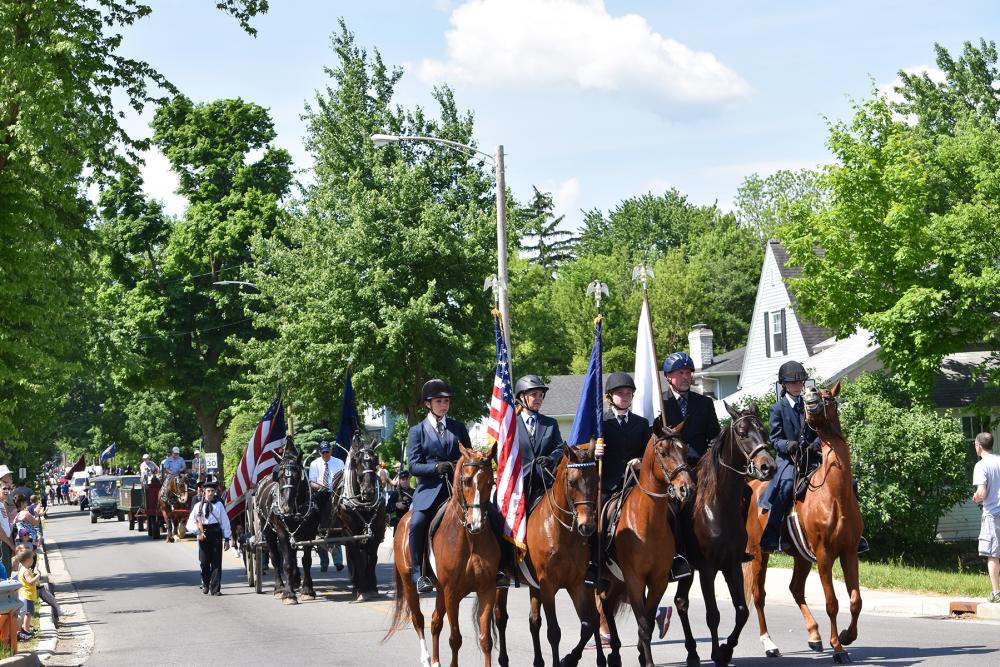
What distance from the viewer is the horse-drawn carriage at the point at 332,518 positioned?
19828 millimetres

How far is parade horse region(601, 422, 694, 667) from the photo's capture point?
1048cm

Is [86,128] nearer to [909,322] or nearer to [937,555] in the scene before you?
[909,322]

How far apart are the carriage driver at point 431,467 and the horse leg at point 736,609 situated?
214 centimetres

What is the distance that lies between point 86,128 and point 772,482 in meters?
17.8

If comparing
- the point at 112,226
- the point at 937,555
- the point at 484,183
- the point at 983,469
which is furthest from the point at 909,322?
the point at 112,226

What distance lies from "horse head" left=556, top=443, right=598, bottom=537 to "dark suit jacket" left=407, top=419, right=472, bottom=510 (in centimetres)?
141

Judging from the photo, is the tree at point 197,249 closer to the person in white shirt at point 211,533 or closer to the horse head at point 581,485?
the person in white shirt at point 211,533

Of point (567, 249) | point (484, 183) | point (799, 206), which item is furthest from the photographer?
point (567, 249)

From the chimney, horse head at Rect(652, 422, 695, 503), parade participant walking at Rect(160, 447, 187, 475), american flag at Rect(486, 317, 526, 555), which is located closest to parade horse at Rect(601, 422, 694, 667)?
horse head at Rect(652, 422, 695, 503)

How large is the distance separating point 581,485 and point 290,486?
10663 millimetres

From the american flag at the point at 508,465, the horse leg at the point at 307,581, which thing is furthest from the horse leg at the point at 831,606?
the horse leg at the point at 307,581

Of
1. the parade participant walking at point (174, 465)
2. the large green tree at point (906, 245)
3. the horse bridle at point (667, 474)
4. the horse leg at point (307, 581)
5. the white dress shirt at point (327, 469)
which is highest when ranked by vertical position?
the large green tree at point (906, 245)

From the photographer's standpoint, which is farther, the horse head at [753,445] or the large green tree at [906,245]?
the large green tree at [906,245]

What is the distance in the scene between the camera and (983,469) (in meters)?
16.1
